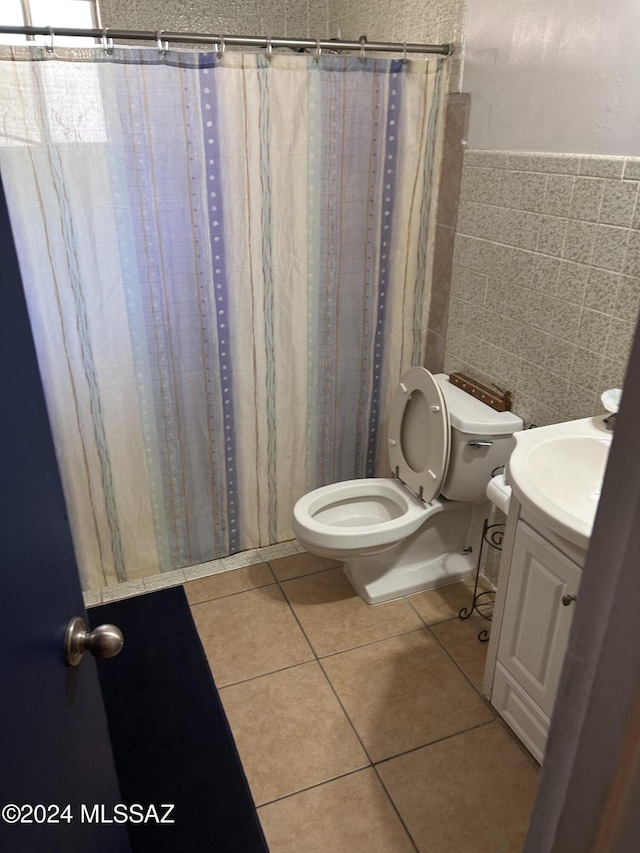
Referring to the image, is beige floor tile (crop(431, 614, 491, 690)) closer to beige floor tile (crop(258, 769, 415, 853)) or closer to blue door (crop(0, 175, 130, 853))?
beige floor tile (crop(258, 769, 415, 853))

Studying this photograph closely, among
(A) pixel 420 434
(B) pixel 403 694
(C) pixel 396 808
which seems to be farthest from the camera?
(A) pixel 420 434

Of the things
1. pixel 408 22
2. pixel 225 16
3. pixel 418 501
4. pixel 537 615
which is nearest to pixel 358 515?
pixel 418 501

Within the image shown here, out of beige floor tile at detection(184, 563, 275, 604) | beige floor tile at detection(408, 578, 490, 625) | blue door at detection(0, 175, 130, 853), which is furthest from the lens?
beige floor tile at detection(184, 563, 275, 604)

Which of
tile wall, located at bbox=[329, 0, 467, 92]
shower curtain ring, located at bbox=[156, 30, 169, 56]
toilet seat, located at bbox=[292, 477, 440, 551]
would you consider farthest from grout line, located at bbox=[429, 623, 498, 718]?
shower curtain ring, located at bbox=[156, 30, 169, 56]

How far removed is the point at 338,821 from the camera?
5.28ft

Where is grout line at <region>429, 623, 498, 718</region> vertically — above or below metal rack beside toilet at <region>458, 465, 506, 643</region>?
below

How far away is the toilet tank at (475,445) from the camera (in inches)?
80.0

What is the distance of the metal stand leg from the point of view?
2.18m

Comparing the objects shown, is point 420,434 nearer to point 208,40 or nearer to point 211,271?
point 211,271

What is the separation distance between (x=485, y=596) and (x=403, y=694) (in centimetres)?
57

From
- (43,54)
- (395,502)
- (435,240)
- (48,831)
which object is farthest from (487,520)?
(43,54)

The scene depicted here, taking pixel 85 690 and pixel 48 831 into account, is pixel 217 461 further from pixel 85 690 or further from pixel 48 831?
pixel 48 831

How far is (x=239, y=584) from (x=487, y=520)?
0.95 metres

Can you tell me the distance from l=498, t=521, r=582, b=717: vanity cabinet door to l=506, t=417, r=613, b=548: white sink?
124mm
